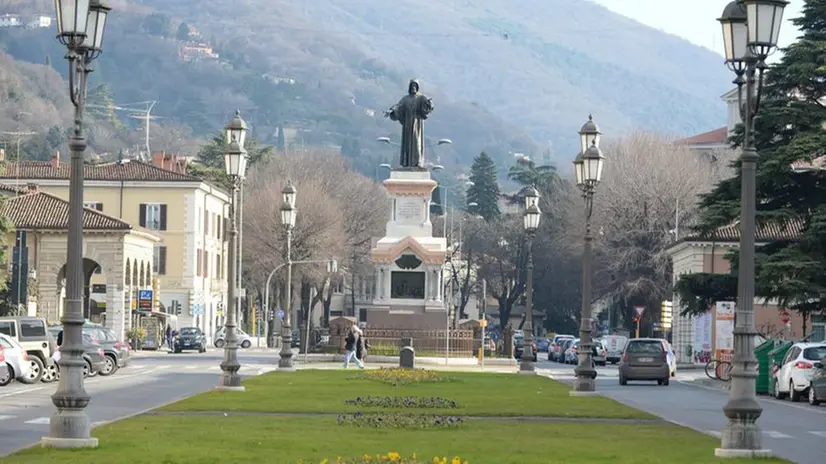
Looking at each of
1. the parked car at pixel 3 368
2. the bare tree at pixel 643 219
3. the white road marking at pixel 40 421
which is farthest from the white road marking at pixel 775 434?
the bare tree at pixel 643 219

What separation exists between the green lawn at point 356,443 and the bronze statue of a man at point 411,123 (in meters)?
46.8

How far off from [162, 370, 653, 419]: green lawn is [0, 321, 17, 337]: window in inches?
258

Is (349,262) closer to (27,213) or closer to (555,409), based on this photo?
(27,213)

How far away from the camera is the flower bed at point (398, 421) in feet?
88.7

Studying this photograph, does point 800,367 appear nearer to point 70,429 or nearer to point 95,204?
point 70,429

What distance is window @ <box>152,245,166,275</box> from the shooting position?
110 m

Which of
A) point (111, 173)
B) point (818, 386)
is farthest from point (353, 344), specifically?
point (111, 173)

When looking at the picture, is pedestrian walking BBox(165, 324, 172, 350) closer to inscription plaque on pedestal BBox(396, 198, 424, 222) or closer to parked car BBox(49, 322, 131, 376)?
inscription plaque on pedestal BBox(396, 198, 424, 222)

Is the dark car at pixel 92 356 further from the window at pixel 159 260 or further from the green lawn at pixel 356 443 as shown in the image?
the window at pixel 159 260

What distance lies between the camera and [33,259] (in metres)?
87.9

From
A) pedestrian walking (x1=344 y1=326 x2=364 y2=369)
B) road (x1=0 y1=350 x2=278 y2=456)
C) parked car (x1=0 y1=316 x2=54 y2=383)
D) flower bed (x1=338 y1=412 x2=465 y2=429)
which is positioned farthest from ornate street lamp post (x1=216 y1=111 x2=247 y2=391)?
pedestrian walking (x1=344 y1=326 x2=364 y2=369)

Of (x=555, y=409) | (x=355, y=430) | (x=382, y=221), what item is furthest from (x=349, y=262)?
(x=355, y=430)

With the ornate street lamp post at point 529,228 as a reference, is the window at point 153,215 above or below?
above

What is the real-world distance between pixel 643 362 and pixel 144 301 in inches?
1714
